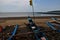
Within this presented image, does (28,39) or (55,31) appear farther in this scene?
(55,31)

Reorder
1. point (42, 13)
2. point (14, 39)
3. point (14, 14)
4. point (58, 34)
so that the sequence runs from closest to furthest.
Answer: point (14, 39), point (58, 34), point (42, 13), point (14, 14)

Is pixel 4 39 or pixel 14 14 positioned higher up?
pixel 4 39

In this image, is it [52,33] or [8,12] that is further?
[8,12]

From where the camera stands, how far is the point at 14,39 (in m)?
2.81

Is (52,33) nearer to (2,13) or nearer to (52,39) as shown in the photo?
(52,39)

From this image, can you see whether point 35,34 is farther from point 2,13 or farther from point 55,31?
point 2,13

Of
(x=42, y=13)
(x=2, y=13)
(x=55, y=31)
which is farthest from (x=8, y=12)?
(x=55, y=31)

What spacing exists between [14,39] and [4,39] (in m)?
0.18

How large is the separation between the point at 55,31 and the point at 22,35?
27.8 inches

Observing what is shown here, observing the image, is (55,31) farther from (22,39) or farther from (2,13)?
(2,13)

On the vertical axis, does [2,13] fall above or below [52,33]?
below

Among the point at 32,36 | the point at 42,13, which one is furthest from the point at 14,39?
the point at 42,13

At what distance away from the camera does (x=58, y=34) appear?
3.06 metres

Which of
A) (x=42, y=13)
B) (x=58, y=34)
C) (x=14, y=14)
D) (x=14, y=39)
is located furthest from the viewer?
(x=14, y=14)
